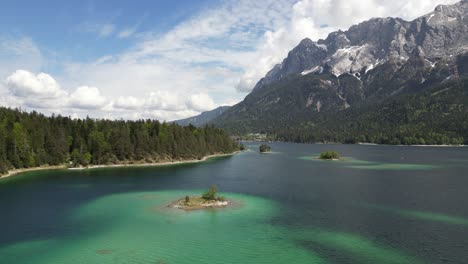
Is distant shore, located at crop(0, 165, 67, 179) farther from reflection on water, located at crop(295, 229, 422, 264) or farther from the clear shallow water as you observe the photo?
reflection on water, located at crop(295, 229, 422, 264)

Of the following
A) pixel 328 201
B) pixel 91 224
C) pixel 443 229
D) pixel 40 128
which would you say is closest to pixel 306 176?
pixel 328 201

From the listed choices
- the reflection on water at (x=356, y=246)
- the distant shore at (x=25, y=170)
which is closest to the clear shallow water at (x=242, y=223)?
the reflection on water at (x=356, y=246)

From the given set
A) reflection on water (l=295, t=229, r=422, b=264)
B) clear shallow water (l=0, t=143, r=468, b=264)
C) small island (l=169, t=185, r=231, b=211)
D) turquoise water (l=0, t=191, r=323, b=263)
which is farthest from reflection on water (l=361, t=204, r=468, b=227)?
small island (l=169, t=185, r=231, b=211)

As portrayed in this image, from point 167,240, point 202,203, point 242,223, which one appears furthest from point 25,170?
point 242,223

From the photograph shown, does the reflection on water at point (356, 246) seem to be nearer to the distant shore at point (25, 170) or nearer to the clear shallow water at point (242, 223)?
the clear shallow water at point (242, 223)

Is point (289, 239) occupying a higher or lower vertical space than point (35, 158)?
lower

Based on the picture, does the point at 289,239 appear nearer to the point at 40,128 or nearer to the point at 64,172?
the point at 64,172
